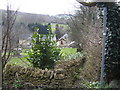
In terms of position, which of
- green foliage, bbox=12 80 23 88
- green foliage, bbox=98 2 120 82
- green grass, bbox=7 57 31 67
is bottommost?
green foliage, bbox=12 80 23 88

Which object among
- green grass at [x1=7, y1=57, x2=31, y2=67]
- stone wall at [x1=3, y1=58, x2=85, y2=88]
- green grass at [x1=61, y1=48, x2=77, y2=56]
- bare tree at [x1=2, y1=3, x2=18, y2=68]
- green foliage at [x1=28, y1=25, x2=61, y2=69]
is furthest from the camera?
green grass at [x1=61, y1=48, x2=77, y2=56]

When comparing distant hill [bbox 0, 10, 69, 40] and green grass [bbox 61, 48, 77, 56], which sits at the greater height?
distant hill [bbox 0, 10, 69, 40]

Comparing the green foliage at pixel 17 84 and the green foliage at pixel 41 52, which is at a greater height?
the green foliage at pixel 41 52

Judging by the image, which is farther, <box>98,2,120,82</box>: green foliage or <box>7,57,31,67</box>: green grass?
<box>7,57,31,67</box>: green grass

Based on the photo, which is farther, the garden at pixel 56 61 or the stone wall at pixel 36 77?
the stone wall at pixel 36 77

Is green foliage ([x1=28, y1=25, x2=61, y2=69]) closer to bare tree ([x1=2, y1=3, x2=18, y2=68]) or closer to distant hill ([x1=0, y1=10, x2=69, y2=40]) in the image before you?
distant hill ([x1=0, y1=10, x2=69, y2=40])

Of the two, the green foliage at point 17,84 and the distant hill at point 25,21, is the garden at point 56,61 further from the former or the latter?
the distant hill at point 25,21

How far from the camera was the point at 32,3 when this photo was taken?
309cm

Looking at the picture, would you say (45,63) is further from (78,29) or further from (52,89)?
(78,29)

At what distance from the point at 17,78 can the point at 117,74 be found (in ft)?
6.89

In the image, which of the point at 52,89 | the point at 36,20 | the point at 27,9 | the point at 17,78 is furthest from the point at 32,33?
the point at 52,89

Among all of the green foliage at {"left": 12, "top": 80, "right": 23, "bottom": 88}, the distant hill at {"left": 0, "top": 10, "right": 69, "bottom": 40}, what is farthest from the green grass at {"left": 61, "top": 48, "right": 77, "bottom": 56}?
the green foliage at {"left": 12, "top": 80, "right": 23, "bottom": 88}

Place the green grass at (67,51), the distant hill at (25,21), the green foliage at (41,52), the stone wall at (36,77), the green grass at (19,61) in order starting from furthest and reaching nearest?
1. the green grass at (67,51)
2. the green foliage at (41,52)
3. the green grass at (19,61)
4. the distant hill at (25,21)
5. the stone wall at (36,77)

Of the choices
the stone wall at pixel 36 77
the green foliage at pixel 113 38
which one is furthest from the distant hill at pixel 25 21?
the green foliage at pixel 113 38
